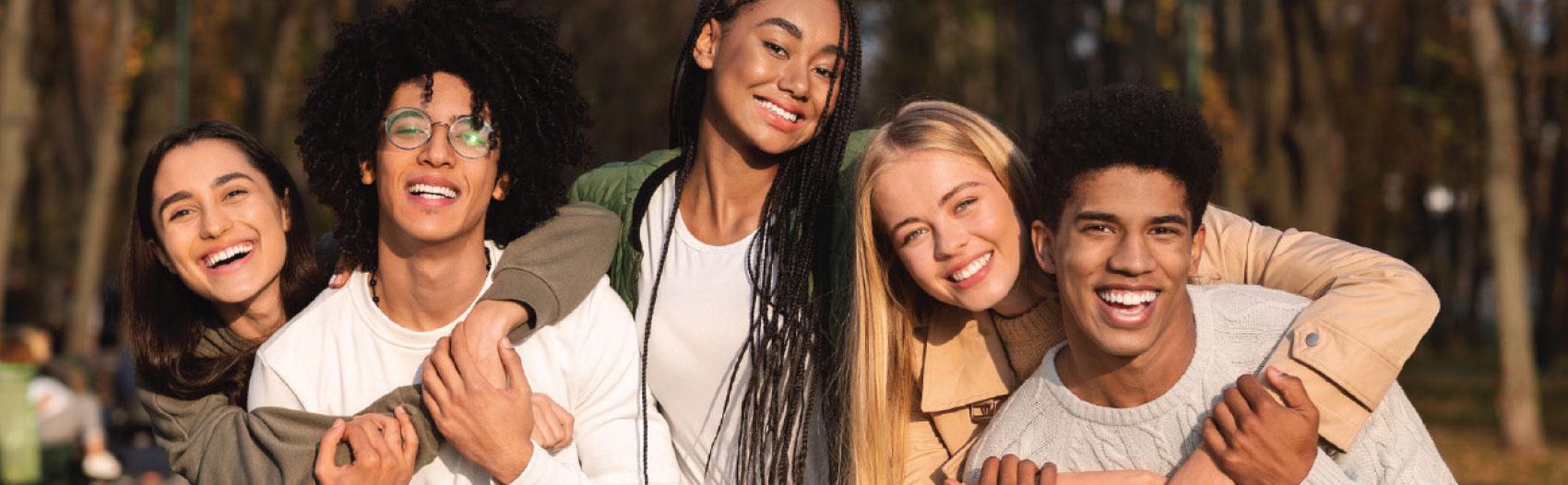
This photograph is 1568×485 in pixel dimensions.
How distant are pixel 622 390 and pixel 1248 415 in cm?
155

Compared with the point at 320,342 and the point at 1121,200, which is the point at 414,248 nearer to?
the point at 320,342

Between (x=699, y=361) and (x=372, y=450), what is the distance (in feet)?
3.57

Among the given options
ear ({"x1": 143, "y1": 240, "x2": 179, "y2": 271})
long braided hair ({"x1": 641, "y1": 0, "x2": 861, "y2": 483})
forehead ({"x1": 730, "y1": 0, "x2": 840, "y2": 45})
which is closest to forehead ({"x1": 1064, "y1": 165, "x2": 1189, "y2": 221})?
long braided hair ({"x1": 641, "y1": 0, "x2": 861, "y2": 483})

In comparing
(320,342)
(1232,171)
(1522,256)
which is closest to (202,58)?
(1232,171)

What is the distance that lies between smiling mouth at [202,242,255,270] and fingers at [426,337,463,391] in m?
0.61

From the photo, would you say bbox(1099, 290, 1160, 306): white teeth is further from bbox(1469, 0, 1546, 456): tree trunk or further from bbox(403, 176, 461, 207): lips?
bbox(1469, 0, 1546, 456): tree trunk

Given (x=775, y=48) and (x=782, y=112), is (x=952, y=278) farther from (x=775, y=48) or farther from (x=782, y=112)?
(x=775, y=48)

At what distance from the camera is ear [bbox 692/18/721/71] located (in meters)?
5.11

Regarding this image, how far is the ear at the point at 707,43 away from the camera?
5.11m

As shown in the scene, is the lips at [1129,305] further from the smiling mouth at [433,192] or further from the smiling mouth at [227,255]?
the smiling mouth at [227,255]

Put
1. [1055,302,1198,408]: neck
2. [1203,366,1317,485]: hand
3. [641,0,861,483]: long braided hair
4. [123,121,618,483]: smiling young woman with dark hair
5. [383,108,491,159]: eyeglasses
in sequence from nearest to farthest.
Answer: [1203,366,1317,485]: hand
[1055,302,1198,408]: neck
[123,121,618,483]: smiling young woman with dark hair
[383,108,491,159]: eyeglasses
[641,0,861,483]: long braided hair

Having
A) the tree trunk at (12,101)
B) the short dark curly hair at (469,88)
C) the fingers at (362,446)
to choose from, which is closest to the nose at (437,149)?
the short dark curly hair at (469,88)

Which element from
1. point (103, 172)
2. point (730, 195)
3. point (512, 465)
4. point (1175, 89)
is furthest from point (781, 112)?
point (103, 172)

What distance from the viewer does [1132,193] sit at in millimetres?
3918
